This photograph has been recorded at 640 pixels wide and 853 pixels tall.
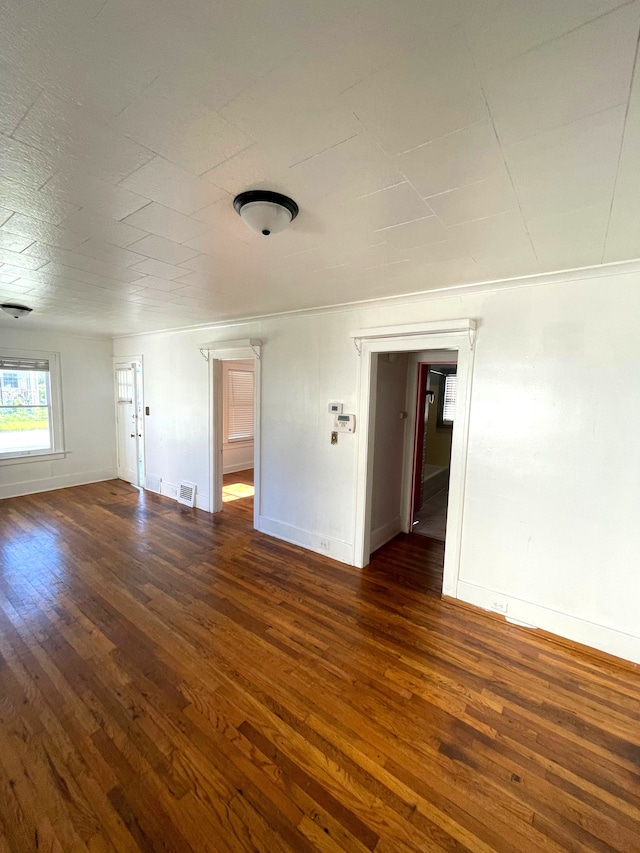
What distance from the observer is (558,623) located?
8.32 feet

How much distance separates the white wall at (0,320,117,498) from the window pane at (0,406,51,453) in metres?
0.24

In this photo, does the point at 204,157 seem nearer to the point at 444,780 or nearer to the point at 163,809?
the point at 163,809

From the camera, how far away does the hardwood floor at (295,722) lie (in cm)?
141

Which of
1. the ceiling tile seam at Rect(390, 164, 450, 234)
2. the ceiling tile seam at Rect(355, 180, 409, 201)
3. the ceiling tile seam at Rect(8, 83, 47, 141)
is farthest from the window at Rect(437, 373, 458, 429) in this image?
the ceiling tile seam at Rect(8, 83, 47, 141)

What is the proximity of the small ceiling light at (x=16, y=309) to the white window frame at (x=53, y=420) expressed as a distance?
73.4 inches

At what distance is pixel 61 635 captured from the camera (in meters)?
2.45

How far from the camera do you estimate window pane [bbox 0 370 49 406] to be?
5.26 metres

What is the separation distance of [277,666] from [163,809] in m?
0.86

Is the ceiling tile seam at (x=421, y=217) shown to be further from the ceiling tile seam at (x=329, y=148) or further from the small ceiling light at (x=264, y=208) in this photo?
the small ceiling light at (x=264, y=208)

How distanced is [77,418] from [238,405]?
2775mm

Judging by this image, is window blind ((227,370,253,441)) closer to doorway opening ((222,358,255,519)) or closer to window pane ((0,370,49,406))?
doorway opening ((222,358,255,519))

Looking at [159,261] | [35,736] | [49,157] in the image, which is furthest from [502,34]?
[35,736]

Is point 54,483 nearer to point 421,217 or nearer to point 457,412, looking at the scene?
point 457,412

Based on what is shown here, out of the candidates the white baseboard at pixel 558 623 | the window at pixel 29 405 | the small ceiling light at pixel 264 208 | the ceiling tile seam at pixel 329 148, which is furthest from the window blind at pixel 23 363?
the white baseboard at pixel 558 623
